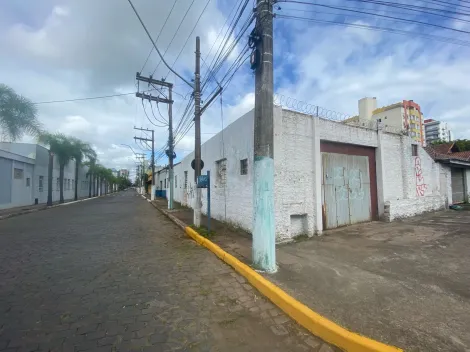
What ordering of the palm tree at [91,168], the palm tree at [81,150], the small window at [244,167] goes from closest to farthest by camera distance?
1. the small window at [244,167]
2. the palm tree at [81,150]
3. the palm tree at [91,168]

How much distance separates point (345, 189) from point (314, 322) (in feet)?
20.2

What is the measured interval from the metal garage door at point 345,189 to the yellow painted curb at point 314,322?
14.6 ft

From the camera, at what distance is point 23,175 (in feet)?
63.4

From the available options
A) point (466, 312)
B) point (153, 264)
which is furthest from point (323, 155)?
point (153, 264)

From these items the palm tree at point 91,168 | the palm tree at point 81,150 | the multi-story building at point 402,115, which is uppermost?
the multi-story building at point 402,115

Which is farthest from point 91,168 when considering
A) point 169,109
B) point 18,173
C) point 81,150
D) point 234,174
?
point 234,174

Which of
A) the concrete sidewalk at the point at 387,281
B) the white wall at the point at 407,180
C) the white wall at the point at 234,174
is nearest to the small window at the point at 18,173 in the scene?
the white wall at the point at 234,174

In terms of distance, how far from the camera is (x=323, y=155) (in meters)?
7.61

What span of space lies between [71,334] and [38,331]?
1.27ft

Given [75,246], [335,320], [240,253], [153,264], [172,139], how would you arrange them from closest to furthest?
[335,320] → [153,264] → [240,253] → [75,246] → [172,139]

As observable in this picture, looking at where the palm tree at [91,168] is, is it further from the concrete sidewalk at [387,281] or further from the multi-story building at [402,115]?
the multi-story building at [402,115]

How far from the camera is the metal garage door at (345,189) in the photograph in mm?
7613

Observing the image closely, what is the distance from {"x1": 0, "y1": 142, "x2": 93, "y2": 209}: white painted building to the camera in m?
17.0

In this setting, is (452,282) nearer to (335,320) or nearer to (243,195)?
(335,320)
